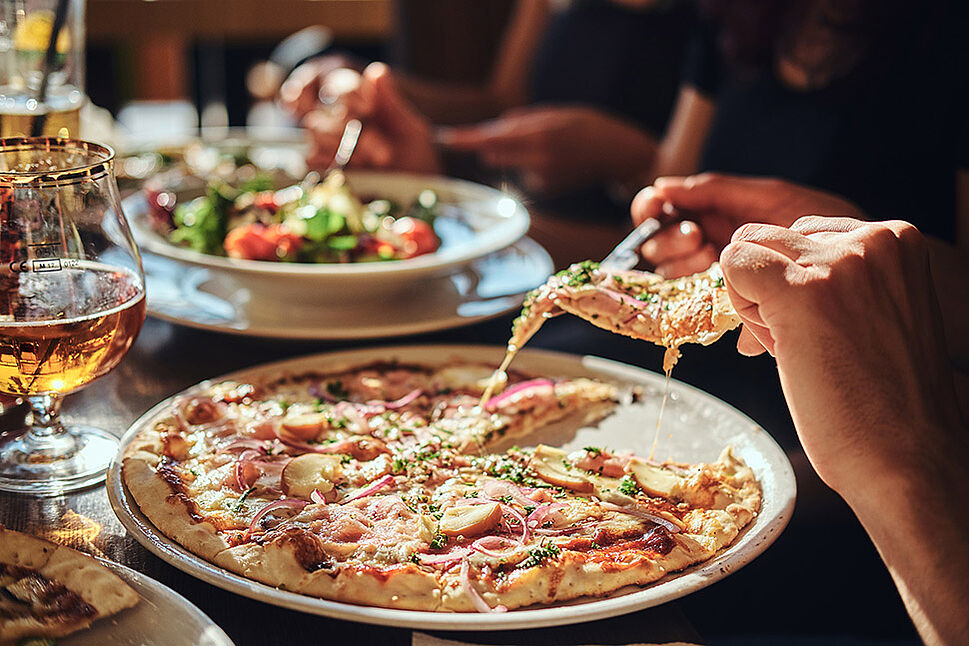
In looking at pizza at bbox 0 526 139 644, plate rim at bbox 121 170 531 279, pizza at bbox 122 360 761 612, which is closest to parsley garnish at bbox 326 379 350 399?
pizza at bbox 122 360 761 612

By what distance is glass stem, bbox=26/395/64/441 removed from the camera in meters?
1.41

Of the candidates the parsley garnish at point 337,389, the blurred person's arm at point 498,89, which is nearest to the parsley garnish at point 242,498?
the parsley garnish at point 337,389

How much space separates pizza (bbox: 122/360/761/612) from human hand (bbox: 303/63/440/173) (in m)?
1.36

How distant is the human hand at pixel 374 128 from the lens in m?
2.95

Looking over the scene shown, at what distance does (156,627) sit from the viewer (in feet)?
3.17

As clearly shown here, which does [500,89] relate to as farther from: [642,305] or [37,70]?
[642,305]

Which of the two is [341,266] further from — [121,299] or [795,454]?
[795,454]

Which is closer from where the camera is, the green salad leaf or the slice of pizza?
the slice of pizza

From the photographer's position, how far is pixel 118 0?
696cm

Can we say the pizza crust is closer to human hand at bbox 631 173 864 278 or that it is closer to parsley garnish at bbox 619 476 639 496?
parsley garnish at bbox 619 476 639 496

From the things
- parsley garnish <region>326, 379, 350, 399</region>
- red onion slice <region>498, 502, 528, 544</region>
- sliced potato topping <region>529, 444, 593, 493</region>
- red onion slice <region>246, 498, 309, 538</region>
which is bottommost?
parsley garnish <region>326, 379, 350, 399</region>

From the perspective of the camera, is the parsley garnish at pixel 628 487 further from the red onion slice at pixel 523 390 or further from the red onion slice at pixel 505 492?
the red onion slice at pixel 523 390

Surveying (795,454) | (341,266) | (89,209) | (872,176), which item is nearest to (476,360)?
(341,266)

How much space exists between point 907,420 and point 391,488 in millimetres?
718
